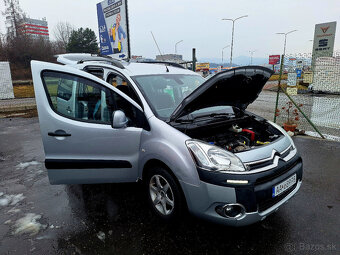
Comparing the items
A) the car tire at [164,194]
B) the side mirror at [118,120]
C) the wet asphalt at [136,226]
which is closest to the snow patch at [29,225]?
the wet asphalt at [136,226]

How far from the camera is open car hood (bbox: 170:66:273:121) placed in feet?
8.80

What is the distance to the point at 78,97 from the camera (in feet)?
10.6

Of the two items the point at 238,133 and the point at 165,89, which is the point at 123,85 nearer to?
the point at 165,89

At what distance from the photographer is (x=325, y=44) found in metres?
29.0

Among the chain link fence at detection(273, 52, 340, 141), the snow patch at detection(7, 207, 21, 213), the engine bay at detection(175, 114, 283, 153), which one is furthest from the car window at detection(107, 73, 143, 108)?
the chain link fence at detection(273, 52, 340, 141)

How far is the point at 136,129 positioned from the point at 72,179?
115cm

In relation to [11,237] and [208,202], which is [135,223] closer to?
[208,202]

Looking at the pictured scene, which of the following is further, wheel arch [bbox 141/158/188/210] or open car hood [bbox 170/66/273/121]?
open car hood [bbox 170/66/273/121]

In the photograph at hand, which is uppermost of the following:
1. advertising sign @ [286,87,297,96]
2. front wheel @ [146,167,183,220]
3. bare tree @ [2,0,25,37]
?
bare tree @ [2,0,25,37]

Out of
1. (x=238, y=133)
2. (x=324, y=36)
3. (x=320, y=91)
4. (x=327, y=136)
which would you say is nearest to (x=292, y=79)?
(x=320, y=91)

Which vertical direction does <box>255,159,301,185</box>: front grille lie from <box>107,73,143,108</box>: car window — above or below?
below

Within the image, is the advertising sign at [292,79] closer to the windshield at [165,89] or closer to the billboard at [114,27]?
the windshield at [165,89]

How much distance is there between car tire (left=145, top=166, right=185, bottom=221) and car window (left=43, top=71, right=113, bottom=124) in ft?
2.95

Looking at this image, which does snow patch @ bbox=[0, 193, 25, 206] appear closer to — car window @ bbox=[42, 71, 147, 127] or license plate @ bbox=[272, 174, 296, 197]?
car window @ bbox=[42, 71, 147, 127]
